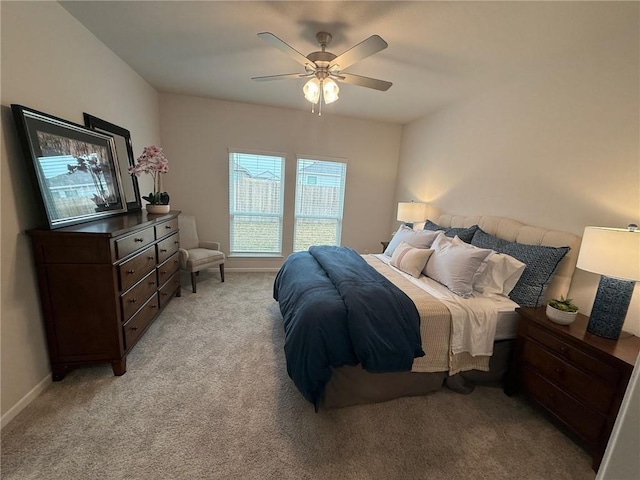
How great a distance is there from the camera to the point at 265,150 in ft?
13.6

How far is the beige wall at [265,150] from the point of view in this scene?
153 inches

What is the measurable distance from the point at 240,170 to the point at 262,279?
1725 mm

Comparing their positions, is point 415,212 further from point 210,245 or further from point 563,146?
point 210,245

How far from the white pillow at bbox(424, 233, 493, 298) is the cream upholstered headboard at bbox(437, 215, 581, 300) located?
0.45m

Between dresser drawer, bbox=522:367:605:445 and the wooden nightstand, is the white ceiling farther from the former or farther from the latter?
dresser drawer, bbox=522:367:605:445

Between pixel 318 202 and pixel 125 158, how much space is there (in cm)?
270

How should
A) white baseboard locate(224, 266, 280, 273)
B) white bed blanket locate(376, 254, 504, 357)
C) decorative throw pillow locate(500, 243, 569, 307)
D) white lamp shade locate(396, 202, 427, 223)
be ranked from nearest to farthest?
white bed blanket locate(376, 254, 504, 357) < decorative throw pillow locate(500, 243, 569, 307) < white lamp shade locate(396, 202, 427, 223) < white baseboard locate(224, 266, 280, 273)

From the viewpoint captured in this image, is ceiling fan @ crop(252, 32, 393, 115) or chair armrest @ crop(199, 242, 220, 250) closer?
ceiling fan @ crop(252, 32, 393, 115)

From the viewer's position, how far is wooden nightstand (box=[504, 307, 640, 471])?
56.6 inches

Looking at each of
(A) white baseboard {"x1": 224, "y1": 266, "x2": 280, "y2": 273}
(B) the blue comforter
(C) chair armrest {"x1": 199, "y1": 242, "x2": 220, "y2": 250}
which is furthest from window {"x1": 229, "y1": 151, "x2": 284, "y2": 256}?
(B) the blue comforter

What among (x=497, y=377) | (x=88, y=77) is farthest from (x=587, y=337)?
(x=88, y=77)

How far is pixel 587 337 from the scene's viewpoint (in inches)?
63.5

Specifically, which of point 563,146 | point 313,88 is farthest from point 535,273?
point 313,88

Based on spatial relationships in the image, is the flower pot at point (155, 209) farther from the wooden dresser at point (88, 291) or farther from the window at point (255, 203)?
the window at point (255, 203)
